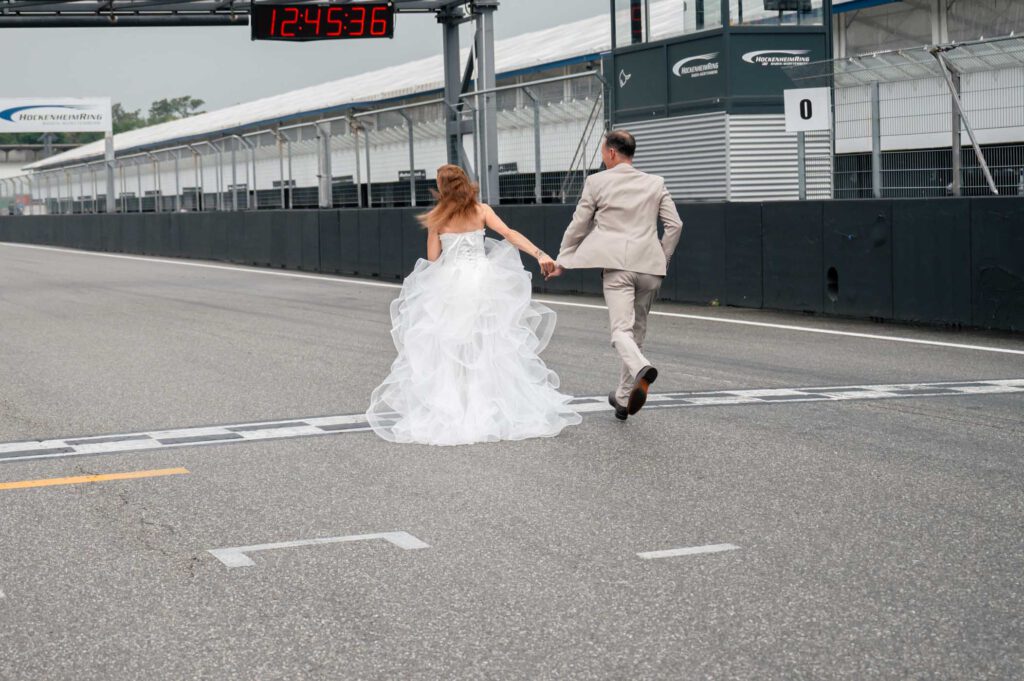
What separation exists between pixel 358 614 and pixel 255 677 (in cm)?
69

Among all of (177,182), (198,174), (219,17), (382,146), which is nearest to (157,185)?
(177,182)

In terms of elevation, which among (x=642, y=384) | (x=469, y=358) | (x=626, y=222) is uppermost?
(x=626, y=222)

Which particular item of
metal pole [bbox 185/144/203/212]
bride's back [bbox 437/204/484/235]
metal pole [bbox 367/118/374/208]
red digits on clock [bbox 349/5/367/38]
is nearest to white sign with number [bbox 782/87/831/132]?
Result: bride's back [bbox 437/204/484/235]

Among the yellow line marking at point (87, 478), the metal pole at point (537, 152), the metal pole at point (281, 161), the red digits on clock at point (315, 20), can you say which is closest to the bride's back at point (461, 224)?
the yellow line marking at point (87, 478)

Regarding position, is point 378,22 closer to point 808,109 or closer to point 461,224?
point 808,109

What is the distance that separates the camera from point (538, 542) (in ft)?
19.6

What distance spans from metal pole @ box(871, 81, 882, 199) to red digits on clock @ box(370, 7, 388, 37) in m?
13.2

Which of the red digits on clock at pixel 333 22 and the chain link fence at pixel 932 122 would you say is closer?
the chain link fence at pixel 932 122

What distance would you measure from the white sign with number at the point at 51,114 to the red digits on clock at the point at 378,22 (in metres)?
98.5

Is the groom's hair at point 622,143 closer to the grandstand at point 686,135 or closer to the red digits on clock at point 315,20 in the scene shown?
the grandstand at point 686,135

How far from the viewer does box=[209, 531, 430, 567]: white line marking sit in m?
5.74

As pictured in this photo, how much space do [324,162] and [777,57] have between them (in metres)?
11.0

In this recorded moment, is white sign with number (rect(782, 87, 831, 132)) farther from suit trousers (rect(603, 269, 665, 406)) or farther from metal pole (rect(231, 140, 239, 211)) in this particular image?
metal pole (rect(231, 140, 239, 211))

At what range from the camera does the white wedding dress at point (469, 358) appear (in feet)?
28.3
